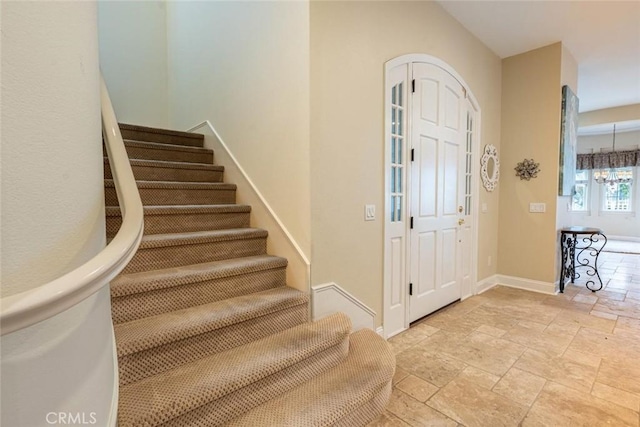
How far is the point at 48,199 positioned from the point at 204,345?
1.09 m

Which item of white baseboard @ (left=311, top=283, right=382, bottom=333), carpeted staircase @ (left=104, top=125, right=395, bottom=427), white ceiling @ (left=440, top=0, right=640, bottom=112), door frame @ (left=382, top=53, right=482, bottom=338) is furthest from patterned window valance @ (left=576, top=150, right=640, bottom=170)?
carpeted staircase @ (left=104, top=125, right=395, bottom=427)

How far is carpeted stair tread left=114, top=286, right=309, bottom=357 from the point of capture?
1362 millimetres

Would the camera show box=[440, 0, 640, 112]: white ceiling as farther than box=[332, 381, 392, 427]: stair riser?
Yes

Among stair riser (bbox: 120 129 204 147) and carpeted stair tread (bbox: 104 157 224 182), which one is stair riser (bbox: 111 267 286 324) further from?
stair riser (bbox: 120 129 204 147)

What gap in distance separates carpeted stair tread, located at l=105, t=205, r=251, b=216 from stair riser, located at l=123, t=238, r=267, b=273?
0.34m

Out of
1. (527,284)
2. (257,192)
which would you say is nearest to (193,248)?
(257,192)

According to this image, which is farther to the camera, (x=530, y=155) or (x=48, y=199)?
(x=530, y=155)

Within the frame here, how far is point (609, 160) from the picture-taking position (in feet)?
25.3

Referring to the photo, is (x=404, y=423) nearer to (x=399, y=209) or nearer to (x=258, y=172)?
(x=399, y=209)

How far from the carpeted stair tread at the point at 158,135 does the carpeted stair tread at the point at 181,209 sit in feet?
4.25

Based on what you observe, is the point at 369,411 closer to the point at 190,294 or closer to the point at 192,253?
the point at 190,294

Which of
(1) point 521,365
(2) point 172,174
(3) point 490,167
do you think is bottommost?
(1) point 521,365

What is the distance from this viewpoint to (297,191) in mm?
2115

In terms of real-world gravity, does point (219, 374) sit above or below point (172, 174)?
below
